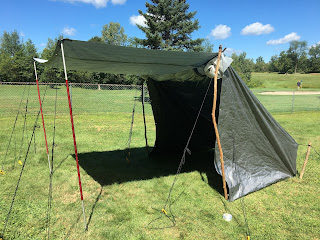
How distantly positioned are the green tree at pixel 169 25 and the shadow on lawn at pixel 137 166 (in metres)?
13.7

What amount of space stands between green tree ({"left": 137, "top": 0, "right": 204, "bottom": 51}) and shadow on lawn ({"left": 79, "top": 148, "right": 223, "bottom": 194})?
13.7 metres

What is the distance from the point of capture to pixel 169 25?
702 inches

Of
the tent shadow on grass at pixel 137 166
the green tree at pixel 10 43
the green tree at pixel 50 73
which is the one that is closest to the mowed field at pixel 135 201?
the tent shadow on grass at pixel 137 166

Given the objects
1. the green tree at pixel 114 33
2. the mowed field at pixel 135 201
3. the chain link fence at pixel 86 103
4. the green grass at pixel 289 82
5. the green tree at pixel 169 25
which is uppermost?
the green tree at pixel 114 33

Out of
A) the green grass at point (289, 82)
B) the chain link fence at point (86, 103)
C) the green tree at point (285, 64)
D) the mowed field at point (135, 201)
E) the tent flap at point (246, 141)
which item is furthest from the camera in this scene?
the green tree at point (285, 64)

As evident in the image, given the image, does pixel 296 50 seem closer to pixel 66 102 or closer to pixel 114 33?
pixel 114 33

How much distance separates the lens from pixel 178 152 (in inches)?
228

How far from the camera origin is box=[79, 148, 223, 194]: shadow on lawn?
14.5 feet

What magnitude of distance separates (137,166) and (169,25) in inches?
613

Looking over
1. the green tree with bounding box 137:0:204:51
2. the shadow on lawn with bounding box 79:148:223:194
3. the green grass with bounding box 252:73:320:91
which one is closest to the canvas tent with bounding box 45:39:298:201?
the shadow on lawn with bounding box 79:148:223:194

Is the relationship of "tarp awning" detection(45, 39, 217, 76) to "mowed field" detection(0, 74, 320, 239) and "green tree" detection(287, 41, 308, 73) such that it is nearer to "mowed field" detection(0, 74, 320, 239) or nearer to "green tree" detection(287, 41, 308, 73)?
"mowed field" detection(0, 74, 320, 239)

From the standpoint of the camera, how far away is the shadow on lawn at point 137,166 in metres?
4.41

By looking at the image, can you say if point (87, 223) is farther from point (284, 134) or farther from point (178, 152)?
point (284, 134)

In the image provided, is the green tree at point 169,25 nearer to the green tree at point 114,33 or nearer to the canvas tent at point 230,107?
the canvas tent at point 230,107
